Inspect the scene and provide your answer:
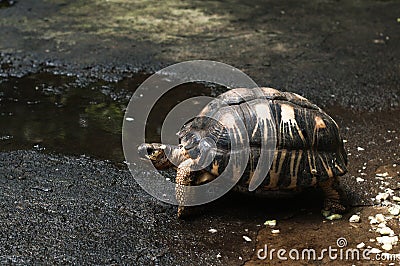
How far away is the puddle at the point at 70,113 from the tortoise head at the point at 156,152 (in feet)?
2.59

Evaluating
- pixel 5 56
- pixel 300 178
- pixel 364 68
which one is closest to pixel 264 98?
pixel 300 178

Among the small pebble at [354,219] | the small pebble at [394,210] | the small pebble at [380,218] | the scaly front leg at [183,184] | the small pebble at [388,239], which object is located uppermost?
the scaly front leg at [183,184]

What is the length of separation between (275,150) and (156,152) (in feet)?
2.78

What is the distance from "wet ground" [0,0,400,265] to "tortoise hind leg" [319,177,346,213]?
82 mm

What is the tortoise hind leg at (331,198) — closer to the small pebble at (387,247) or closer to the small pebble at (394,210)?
the small pebble at (394,210)

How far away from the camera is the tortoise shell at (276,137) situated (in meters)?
4.27

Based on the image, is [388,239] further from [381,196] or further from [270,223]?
[270,223]

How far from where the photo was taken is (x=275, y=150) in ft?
14.0

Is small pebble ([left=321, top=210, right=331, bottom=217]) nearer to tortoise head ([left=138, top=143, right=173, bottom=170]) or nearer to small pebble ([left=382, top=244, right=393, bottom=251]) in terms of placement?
small pebble ([left=382, top=244, right=393, bottom=251])

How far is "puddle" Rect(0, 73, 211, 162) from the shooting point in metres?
5.37

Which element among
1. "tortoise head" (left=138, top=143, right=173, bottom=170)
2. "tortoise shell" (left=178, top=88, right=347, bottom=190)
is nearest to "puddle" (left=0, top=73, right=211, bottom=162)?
"tortoise head" (left=138, top=143, right=173, bottom=170)

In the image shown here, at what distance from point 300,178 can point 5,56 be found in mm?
4552

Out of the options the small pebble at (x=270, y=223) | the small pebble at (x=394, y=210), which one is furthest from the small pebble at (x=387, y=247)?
the small pebble at (x=270, y=223)

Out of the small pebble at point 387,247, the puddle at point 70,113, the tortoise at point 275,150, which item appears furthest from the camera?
the puddle at point 70,113
